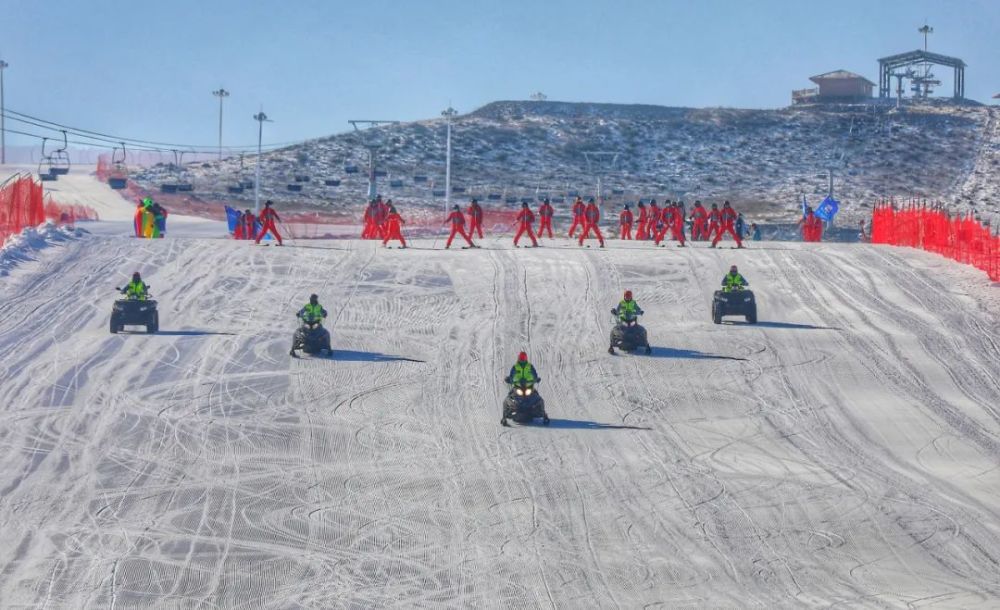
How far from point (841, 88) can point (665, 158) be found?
16.6 m

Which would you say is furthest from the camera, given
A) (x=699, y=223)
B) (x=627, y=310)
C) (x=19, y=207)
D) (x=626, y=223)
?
(x=626, y=223)

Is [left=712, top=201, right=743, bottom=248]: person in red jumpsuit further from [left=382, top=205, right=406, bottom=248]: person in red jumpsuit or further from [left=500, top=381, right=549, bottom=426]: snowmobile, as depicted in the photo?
[left=500, top=381, right=549, bottom=426]: snowmobile

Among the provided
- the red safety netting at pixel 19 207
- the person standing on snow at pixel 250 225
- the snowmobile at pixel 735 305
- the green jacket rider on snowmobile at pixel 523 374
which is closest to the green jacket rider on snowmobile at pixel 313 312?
the green jacket rider on snowmobile at pixel 523 374

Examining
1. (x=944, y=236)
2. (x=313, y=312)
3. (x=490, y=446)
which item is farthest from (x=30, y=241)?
(x=944, y=236)

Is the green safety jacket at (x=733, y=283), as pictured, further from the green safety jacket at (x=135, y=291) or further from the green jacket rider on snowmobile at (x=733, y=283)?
the green safety jacket at (x=135, y=291)

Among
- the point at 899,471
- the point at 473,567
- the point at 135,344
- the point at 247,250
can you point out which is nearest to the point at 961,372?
the point at 899,471

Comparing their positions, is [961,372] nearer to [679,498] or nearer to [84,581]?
[679,498]

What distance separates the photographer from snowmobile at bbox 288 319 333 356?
24172 mm

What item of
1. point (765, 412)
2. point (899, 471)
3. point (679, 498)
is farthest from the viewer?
point (765, 412)

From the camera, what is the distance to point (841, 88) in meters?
93.5

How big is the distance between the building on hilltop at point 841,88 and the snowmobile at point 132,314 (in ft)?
249

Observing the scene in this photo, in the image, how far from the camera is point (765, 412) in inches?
827

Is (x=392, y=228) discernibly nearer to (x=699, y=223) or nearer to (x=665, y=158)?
(x=699, y=223)

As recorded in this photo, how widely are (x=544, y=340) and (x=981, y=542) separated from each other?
12.8 m
